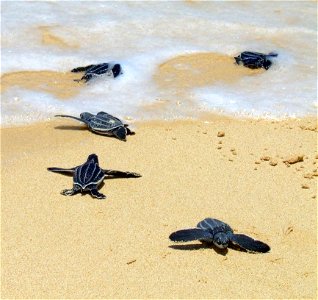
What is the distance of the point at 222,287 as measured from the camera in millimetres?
2668

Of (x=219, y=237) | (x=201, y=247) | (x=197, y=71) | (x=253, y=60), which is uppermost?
(x=253, y=60)

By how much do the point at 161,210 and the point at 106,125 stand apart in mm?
1053

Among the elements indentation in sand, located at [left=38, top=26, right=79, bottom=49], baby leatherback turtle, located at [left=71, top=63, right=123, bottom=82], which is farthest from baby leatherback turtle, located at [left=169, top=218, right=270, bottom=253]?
indentation in sand, located at [left=38, top=26, right=79, bottom=49]

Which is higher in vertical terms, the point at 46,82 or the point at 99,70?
the point at 99,70

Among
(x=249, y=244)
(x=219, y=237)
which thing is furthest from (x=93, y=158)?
(x=249, y=244)

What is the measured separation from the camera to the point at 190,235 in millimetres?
2908

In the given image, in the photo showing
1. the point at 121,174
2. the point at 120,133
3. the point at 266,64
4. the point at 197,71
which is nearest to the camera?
the point at 121,174

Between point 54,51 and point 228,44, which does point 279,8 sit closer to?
point 228,44

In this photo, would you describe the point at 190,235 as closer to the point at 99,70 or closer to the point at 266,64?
the point at 99,70

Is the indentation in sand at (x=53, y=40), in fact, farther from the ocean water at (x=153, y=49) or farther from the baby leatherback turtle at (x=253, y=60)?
the baby leatherback turtle at (x=253, y=60)

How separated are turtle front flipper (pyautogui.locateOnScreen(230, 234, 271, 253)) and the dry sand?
45 mm

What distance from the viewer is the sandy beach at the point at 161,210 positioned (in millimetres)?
2686

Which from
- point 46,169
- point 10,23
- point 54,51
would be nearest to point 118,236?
point 46,169

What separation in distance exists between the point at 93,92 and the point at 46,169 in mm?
1411
